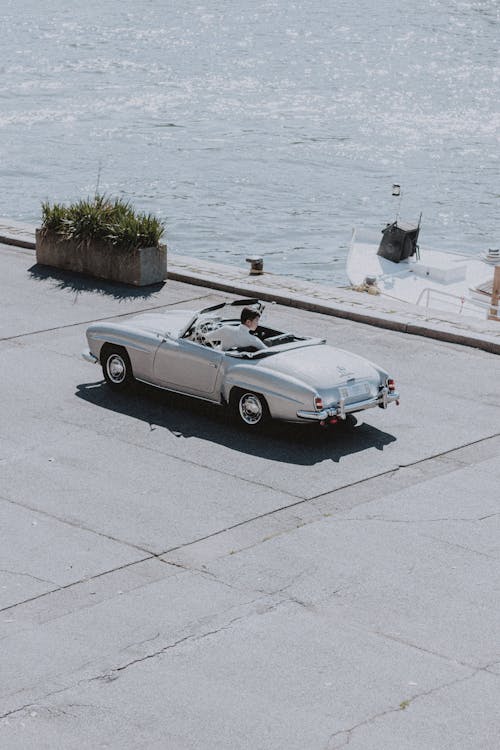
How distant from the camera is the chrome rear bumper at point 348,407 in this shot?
1313 centimetres

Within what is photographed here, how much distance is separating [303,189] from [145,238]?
124ft

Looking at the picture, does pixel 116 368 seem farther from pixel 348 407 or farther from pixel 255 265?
pixel 255 265

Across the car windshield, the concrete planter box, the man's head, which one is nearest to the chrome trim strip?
the car windshield

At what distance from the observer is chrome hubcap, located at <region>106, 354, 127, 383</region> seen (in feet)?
49.7

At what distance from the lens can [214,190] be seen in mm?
57250

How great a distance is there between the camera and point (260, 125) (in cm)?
6906

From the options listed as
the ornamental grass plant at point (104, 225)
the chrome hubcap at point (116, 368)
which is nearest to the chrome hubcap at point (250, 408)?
the chrome hubcap at point (116, 368)

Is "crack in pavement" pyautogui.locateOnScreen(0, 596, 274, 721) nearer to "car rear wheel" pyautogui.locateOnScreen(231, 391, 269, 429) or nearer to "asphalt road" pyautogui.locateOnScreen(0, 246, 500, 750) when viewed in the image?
"asphalt road" pyautogui.locateOnScreen(0, 246, 500, 750)

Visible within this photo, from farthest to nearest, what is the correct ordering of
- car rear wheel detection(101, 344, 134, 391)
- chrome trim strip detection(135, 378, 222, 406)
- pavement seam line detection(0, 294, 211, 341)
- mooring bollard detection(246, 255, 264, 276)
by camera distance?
mooring bollard detection(246, 255, 264, 276), pavement seam line detection(0, 294, 211, 341), car rear wheel detection(101, 344, 134, 391), chrome trim strip detection(135, 378, 222, 406)

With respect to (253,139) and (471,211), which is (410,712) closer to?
(471,211)

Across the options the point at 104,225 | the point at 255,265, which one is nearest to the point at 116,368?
the point at 104,225

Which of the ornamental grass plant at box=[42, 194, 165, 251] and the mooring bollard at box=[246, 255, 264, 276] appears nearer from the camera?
the ornamental grass plant at box=[42, 194, 165, 251]

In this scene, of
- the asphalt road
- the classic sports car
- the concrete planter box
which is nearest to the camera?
the asphalt road

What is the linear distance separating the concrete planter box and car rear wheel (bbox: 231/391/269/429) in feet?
22.9
